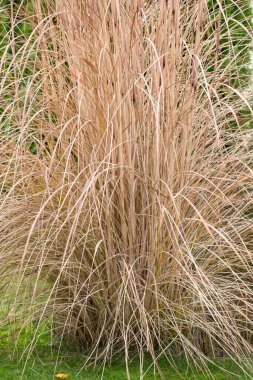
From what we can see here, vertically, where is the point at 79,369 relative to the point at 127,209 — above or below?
below

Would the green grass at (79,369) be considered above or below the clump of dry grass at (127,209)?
below

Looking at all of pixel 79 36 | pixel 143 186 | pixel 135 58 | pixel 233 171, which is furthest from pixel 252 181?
pixel 79 36

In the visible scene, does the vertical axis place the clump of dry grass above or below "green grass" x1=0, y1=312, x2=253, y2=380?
above

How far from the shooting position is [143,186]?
343cm

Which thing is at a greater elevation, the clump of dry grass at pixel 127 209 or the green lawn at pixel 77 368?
the clump of dry grass at pixel 127 209

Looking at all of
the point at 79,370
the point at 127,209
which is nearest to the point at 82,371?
the point at 79,370

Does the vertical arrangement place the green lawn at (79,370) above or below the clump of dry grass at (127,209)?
below

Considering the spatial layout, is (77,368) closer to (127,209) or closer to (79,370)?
(79,370)

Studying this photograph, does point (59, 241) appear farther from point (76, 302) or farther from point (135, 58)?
point (135, 58)

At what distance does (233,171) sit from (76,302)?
3.71 feet

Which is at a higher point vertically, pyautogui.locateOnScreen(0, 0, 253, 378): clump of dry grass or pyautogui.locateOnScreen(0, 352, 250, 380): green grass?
pyautogui.locateOnScreen(0, 0, 253, 378): clump of dry grass

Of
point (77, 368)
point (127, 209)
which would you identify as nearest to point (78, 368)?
point (77, 368)

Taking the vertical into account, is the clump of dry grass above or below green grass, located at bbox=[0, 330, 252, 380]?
above

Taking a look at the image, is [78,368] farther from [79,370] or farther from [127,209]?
[127,209]
